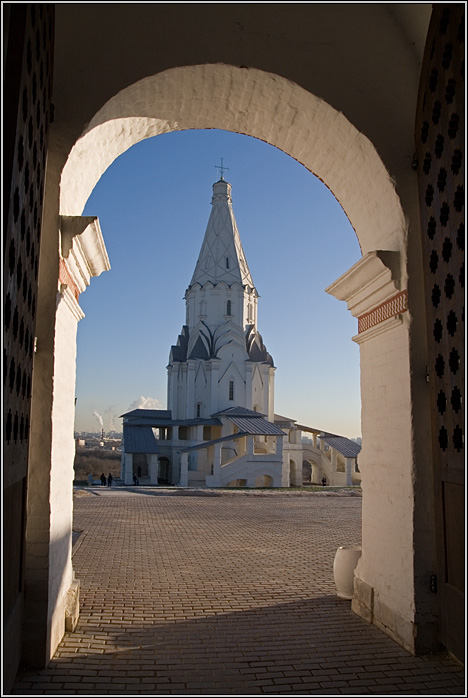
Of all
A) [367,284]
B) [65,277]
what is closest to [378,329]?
[367,284]

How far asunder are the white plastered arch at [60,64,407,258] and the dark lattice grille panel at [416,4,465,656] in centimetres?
56

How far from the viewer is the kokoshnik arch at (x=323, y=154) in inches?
199

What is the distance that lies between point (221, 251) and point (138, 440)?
16.4m

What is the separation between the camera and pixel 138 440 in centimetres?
4338

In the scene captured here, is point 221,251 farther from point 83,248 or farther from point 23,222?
point 23,222

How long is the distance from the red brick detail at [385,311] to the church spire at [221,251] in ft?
139

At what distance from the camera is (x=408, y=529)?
17.6ft

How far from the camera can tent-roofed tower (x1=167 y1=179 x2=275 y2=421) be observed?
4806cm

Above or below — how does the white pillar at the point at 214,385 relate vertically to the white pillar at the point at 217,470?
above

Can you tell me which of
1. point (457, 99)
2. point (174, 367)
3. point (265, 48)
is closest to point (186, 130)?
point (265, 48)

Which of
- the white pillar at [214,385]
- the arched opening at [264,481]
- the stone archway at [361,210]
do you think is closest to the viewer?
the stone archway at [361,210]

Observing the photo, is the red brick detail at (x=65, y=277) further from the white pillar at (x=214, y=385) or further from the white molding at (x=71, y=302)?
the white pillar at (x=214, y=385)

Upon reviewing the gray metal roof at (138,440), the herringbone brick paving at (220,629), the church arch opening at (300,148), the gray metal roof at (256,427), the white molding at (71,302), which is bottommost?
the herringbone brick paving at (220,629)

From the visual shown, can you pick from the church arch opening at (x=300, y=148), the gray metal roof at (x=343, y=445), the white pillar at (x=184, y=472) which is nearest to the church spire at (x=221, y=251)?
the gray metal roof at (x=343, y=445)
